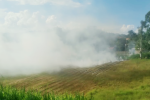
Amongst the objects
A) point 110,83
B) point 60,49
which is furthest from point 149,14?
point 110,83

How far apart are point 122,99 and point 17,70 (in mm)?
11527

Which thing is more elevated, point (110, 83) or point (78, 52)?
point (78, 52)

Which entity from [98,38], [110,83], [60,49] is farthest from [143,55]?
[110,83]

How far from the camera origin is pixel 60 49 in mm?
23188

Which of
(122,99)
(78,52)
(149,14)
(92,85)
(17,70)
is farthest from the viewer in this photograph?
(78,52)

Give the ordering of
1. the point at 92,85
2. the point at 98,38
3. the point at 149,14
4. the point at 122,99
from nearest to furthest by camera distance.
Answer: the point at 122,99, the point at 92,85, the point at 149,14, the point at 98,38

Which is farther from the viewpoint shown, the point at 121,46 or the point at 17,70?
the point at 121,46

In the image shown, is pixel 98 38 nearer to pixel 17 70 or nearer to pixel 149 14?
pixel 149 14

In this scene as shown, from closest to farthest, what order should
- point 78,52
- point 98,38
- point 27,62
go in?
point 27,62 < point 78,52 < point 98,38

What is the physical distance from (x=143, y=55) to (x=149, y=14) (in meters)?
6.39

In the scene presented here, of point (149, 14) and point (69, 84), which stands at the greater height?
point (149, 14)

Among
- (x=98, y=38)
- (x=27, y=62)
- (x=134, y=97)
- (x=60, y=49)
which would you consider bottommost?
(x=134, y=97)

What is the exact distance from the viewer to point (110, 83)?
1007 cm

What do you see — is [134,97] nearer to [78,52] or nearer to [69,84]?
[69,84]
